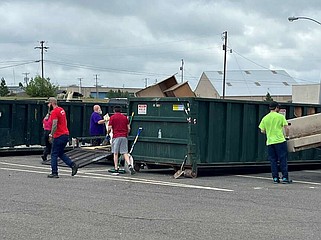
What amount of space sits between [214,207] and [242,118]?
547 cm

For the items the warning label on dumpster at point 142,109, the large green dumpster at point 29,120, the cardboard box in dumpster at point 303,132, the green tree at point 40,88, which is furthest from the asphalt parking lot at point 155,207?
the green tree at point 40,88

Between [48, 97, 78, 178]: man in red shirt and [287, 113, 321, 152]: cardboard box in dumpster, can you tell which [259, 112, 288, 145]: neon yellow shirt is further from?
[48, 97, 78, 178]: man in red shirt

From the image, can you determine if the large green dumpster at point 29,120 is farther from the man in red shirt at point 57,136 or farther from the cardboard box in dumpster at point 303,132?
the cardboard box in dumpster at point 303,132

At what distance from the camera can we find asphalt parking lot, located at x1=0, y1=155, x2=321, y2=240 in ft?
26.0

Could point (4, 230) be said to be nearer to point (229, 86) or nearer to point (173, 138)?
point (173, 138)

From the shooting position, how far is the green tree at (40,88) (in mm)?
81656

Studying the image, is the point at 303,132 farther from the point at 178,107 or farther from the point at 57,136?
the point at 57,136

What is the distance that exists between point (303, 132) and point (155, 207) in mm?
5481

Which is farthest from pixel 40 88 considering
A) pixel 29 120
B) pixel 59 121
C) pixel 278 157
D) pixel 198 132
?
pixel 278 157

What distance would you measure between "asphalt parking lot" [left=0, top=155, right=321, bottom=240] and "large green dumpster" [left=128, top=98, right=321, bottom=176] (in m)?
0.54

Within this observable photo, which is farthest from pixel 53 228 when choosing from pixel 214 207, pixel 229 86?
pixel 229 86

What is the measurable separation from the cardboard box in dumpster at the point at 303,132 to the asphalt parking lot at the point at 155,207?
84 centimetres

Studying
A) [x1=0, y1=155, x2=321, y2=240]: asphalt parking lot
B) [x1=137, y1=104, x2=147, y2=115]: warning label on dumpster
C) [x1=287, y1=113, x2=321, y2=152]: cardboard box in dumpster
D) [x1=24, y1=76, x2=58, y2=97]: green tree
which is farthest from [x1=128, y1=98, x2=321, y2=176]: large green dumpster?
[x1=24, y1=76, x2=58, y2=97]: green tree

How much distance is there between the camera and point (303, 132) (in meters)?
14.0
